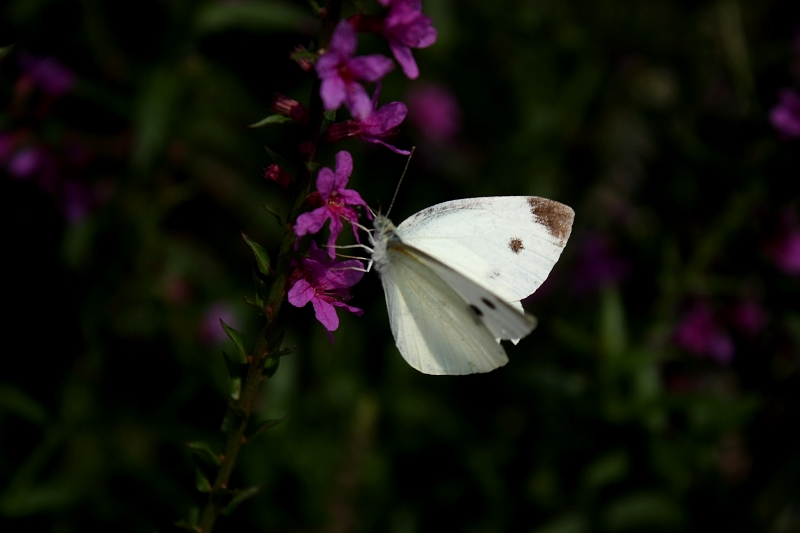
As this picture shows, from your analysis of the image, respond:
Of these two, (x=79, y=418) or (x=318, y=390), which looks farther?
(x=318, y=390)

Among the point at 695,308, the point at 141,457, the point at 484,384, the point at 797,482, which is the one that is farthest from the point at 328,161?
the point at 797,482

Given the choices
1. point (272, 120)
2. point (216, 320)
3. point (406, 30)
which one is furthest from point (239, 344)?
point (216, 320)

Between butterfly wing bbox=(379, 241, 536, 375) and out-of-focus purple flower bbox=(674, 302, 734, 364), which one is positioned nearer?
butterfly wing bbox=(379, 241, 536, 375)

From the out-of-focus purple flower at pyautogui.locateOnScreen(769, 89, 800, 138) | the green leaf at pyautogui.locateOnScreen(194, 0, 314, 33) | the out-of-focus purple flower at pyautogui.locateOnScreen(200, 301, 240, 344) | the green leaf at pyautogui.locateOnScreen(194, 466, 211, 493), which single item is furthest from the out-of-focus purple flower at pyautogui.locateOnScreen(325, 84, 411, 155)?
the out-of-focus purple flower at pyautogui.locateOnScreen(200, 301, 240, 344)

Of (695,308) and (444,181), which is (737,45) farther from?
(444,181)

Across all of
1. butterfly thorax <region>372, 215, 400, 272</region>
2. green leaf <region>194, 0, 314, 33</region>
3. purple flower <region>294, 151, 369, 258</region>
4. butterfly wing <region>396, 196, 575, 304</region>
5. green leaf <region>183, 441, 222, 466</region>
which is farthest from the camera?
green leaf <region>194, 0, 314, 33</region>

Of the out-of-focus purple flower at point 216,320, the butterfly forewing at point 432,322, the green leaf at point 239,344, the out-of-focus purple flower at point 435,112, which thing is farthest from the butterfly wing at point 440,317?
the out-of-focus purple flower at point 435,112

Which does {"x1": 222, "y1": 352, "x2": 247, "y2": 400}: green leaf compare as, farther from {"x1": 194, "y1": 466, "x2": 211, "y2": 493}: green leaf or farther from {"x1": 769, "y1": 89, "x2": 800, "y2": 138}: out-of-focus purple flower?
{"x1": 769, "y1": 89, "x2": 800, "y2": 138}: out-of-focus purple flower
